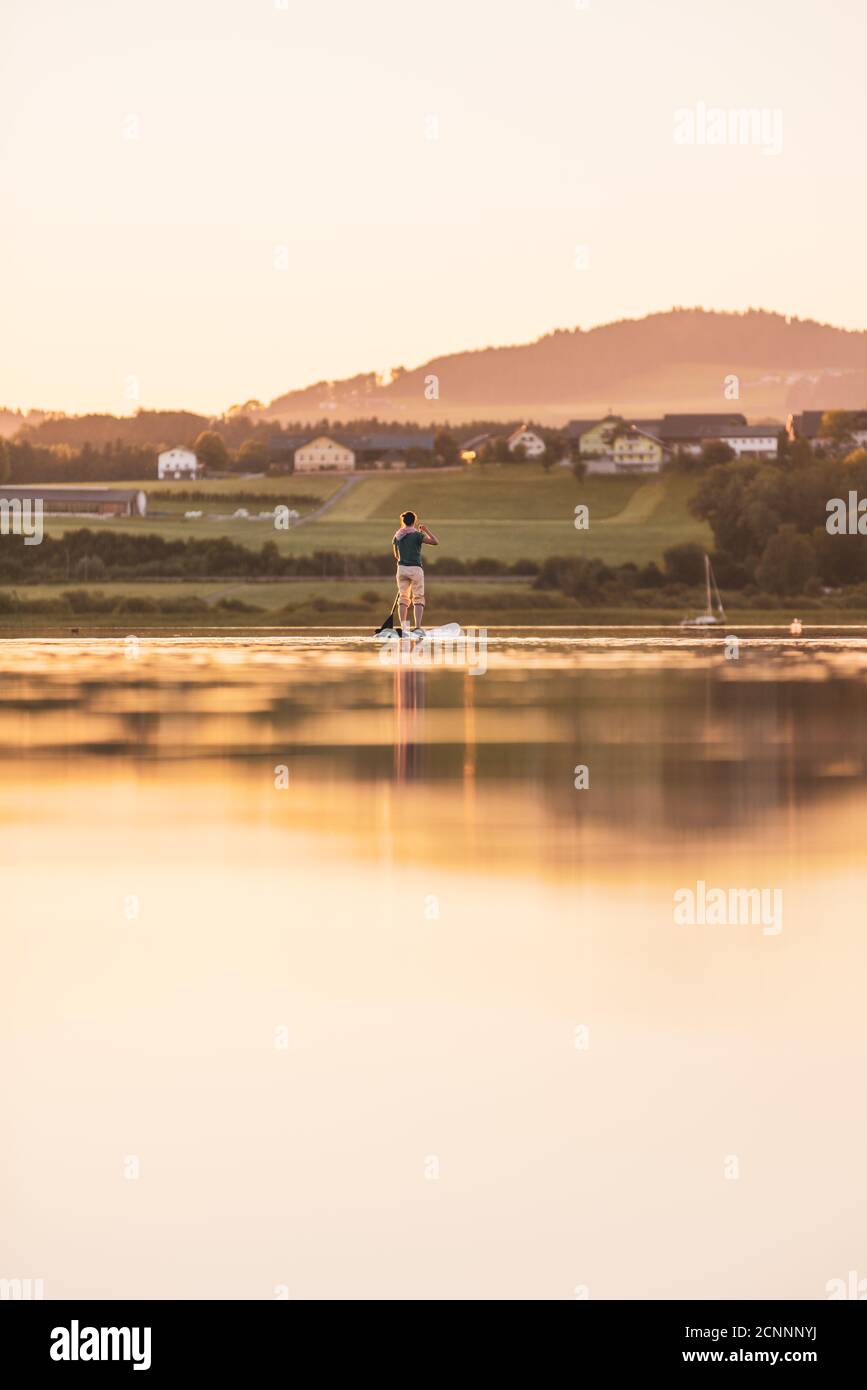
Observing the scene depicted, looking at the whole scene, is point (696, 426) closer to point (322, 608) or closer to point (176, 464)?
point (176, 464)

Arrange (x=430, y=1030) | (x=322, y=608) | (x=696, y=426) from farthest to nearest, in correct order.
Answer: (x=696, y=426) < (x=322, y=608) < (x=430, y=1030)

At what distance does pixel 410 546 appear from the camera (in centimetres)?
2989

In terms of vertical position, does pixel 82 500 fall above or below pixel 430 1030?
above

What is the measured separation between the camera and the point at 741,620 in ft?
186

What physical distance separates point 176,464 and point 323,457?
55.0 feet

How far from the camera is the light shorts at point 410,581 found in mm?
30562

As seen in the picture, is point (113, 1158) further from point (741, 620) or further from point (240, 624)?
point (741, 620)

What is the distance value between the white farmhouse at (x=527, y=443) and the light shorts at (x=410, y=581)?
93.6 meters

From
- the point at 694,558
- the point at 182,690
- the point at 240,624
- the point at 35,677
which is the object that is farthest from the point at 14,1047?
the point at 694,558
